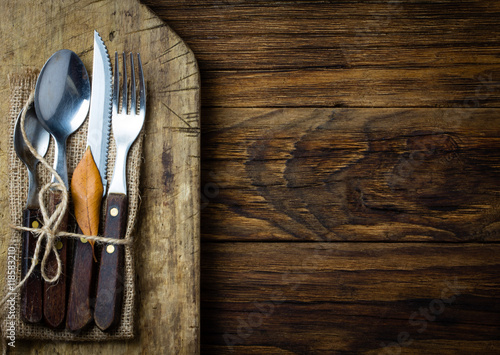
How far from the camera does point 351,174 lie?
0.64 m

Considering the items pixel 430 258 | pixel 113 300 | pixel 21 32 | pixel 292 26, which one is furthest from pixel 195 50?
pixel 430 258

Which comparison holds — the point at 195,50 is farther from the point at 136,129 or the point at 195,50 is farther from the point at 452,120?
the point at 452,120

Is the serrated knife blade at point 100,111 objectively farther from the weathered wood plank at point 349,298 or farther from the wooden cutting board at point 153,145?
the weathered wood plank at point 349,298

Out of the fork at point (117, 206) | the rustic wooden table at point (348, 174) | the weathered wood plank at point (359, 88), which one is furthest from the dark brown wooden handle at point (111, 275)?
the weathered wood plank at point (359, 88)

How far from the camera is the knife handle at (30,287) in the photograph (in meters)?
0.52

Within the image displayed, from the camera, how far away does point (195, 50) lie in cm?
66

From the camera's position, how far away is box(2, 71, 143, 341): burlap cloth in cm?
53

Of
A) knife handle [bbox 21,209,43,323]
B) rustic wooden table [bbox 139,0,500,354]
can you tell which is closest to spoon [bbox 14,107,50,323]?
knife handle [bbox 21,209,43,323]

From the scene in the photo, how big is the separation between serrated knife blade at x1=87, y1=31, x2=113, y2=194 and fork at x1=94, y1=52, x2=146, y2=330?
1cm

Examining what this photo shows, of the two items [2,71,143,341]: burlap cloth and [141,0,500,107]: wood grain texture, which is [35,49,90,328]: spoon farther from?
[141,0,500,107]: wood grain texture

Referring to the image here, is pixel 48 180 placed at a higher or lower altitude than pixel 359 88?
lower

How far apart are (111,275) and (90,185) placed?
0.13 meters

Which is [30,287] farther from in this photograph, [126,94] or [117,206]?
[126,94]

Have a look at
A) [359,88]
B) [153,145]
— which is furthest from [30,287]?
[359,88]
